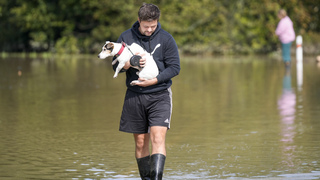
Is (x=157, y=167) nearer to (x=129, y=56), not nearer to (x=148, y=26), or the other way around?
(x=129, y=56)

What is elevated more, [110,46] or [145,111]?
[110,46]

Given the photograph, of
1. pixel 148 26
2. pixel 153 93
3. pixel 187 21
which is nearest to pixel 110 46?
Answer: pixel 148 26

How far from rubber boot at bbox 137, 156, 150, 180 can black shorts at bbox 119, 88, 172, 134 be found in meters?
0.32

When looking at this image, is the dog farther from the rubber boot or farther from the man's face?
the rubber boot

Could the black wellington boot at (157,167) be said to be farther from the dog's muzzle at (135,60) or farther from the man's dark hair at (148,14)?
the man's dark hair at (148,14)

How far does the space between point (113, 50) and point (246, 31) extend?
3110 centimetres

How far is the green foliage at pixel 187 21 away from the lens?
1436 inches

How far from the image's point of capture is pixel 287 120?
37.2 ft

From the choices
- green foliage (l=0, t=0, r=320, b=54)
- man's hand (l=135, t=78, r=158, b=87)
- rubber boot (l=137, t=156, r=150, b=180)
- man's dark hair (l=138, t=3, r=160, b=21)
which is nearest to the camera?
man's dark hair (l=138, t=3, r=160, b=21)

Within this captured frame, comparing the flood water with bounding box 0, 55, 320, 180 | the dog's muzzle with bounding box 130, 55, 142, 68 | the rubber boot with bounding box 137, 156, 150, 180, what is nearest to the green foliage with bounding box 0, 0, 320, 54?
the flood water with bounding box 0, 55, 320, 180

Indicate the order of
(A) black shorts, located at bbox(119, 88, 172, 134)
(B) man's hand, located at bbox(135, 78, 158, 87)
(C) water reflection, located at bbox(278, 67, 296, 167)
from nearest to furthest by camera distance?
(B) man's hand, located at bbox(135, 78, 158, 87), (A) black shorts, located at bbox(119, 88, 172, 134), (C) water reflection, located at bbox(278, 67, 296, 167)

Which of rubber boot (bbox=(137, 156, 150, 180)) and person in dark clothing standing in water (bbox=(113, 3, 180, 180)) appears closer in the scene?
person in dark clothing standing in water (bbox=(113, 3, 180, 180))

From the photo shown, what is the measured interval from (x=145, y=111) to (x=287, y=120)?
522 centimetres

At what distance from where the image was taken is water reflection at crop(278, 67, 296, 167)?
27.4 feet
